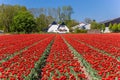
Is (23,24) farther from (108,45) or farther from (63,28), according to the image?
(108,45)

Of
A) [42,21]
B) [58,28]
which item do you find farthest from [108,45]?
[58,28]

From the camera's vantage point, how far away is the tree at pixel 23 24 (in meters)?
77.1

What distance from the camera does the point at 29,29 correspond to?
7800 cm

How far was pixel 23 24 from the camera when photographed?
3027 inches

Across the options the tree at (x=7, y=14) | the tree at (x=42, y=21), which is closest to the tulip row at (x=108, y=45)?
the tree at (x=7, y=14)

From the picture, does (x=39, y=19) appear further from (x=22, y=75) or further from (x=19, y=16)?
(x=22, y=75)

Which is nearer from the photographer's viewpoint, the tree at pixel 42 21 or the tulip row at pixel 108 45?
the tulip row at pixel 108 45

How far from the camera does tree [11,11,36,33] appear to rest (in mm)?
77125

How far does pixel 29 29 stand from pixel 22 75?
72.2 m

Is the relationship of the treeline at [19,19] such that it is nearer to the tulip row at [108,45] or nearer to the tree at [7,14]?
the tree at [7,14]

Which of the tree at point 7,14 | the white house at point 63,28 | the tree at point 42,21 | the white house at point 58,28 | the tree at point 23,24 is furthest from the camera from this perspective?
the white house at point 58,28

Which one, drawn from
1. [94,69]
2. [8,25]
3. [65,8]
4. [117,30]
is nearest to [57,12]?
[65,8]

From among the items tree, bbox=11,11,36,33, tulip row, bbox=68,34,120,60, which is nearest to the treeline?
tree, bbox=11,11,36,33

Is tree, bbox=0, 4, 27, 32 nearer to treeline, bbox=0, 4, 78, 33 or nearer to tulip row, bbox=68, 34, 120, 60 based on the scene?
treeline, bbox=0, 4, 78, 33
